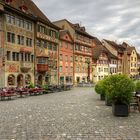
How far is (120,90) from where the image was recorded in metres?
14.4

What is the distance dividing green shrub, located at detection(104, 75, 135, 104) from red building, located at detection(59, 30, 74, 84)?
1523 inches

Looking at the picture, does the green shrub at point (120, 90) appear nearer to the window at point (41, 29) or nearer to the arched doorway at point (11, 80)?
the arched doorway at point (11, 80)

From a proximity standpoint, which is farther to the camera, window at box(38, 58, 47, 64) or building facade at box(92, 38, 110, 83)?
building facade at box(92, 38, 110, 83)

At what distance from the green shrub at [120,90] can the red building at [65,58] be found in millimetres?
38694

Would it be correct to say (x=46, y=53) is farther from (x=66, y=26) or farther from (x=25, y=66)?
(x=66, y=26)

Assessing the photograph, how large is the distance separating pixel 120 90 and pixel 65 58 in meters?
41.8

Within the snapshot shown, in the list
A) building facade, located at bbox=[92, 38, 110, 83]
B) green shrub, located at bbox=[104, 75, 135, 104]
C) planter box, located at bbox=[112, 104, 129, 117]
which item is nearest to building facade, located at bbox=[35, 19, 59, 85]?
building facade, located at bbox=[92, 38, 110, 83]

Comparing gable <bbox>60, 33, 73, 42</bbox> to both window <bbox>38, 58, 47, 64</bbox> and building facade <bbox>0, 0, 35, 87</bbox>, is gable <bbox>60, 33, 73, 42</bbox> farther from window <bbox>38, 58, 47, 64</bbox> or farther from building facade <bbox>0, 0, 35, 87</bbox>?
A: building facade <bbox>0, 0, 35, 87</bbox>

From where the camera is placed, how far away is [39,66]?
4378 centimetres

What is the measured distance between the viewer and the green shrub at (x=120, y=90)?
14438 mm

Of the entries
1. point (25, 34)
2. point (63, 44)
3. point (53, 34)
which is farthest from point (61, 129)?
point (63, 44)

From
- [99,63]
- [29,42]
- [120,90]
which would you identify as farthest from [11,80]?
[99,63]

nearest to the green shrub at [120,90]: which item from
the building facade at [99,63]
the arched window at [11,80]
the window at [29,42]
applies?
the arched window at [11,80]

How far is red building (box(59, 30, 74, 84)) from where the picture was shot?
177 feet
